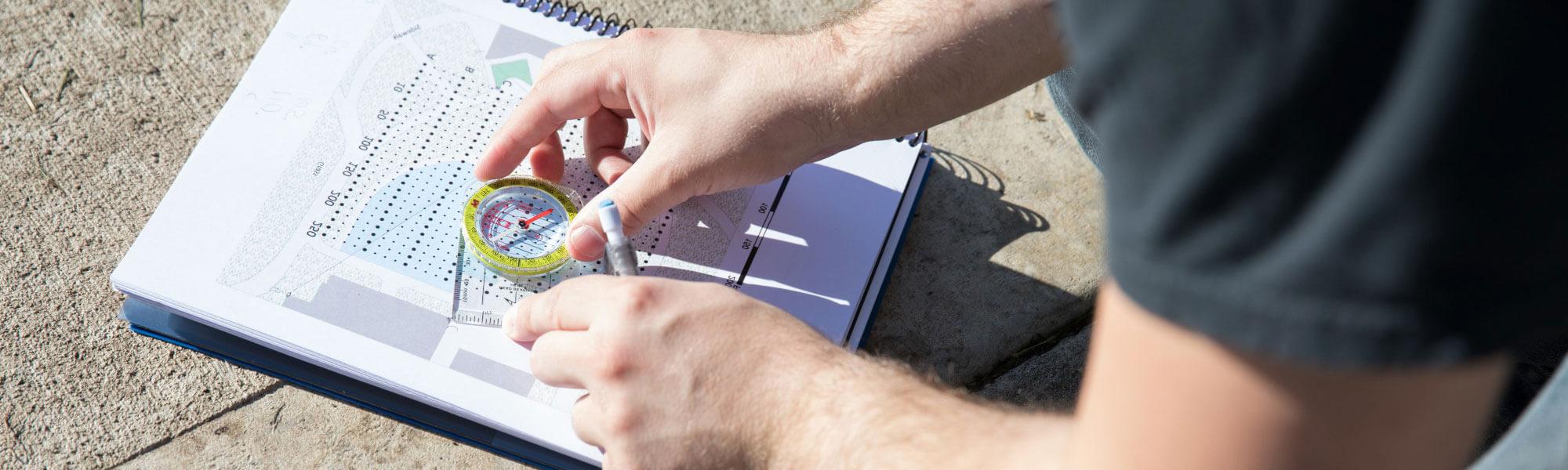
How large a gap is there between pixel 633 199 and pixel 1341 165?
106cm

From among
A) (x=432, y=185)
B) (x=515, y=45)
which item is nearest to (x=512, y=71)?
(x=515, y=45)

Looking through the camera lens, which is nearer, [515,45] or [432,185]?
[432,185]

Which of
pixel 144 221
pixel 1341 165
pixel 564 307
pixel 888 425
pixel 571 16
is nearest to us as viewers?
pixel 1341 165

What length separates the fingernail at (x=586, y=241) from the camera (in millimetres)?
1476

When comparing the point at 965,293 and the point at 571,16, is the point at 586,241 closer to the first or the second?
the point at 571,16

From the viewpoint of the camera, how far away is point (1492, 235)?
60 cm

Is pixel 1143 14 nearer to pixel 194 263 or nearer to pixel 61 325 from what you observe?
pixel 194 263

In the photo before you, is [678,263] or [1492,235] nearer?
[1492,235]

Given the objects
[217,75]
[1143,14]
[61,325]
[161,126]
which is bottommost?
[61,325]

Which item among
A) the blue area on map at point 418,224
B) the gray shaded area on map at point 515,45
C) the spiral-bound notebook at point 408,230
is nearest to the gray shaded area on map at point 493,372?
the spiral-bound notebook at point 408,230

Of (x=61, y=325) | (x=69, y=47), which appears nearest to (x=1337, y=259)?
(x=61, y=325)

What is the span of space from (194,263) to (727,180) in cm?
82

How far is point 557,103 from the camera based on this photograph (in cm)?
161

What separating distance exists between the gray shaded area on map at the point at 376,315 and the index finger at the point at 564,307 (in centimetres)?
17
